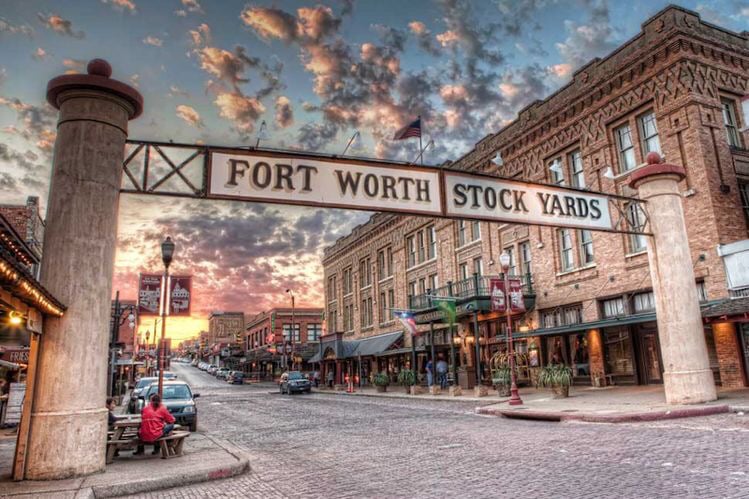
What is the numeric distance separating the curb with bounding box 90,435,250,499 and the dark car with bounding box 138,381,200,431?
7040 millimetres

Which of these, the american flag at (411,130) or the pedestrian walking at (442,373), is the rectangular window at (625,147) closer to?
the american flag at (411,130)

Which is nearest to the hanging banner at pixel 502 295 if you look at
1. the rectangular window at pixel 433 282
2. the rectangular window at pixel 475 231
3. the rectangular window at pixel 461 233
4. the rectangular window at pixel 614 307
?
the rectangular window at pixel 614 307

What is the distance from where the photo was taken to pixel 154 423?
10.7 m

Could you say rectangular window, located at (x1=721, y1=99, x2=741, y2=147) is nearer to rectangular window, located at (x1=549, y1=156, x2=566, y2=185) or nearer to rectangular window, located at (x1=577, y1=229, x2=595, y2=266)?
rectangular window, located at (x1=577, y1=229, x2=595, y2=266)

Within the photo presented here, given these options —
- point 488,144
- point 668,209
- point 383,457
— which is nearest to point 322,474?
point 383,457

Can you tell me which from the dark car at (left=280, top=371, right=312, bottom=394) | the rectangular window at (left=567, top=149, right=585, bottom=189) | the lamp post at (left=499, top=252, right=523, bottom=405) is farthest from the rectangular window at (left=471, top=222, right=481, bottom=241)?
the dark car at (left=280, top=371, right=312, bottom=394)

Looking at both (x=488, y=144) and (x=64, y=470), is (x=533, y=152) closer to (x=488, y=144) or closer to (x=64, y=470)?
(x=488, y=144)

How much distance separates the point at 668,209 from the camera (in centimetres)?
1639

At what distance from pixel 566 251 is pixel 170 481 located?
23.0m

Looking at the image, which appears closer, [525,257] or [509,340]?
[509,340]

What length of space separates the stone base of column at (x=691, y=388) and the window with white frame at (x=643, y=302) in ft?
24.1

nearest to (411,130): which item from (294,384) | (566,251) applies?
(566,251)

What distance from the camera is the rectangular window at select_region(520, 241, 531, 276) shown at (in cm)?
2992

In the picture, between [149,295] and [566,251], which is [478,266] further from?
[149,295]
